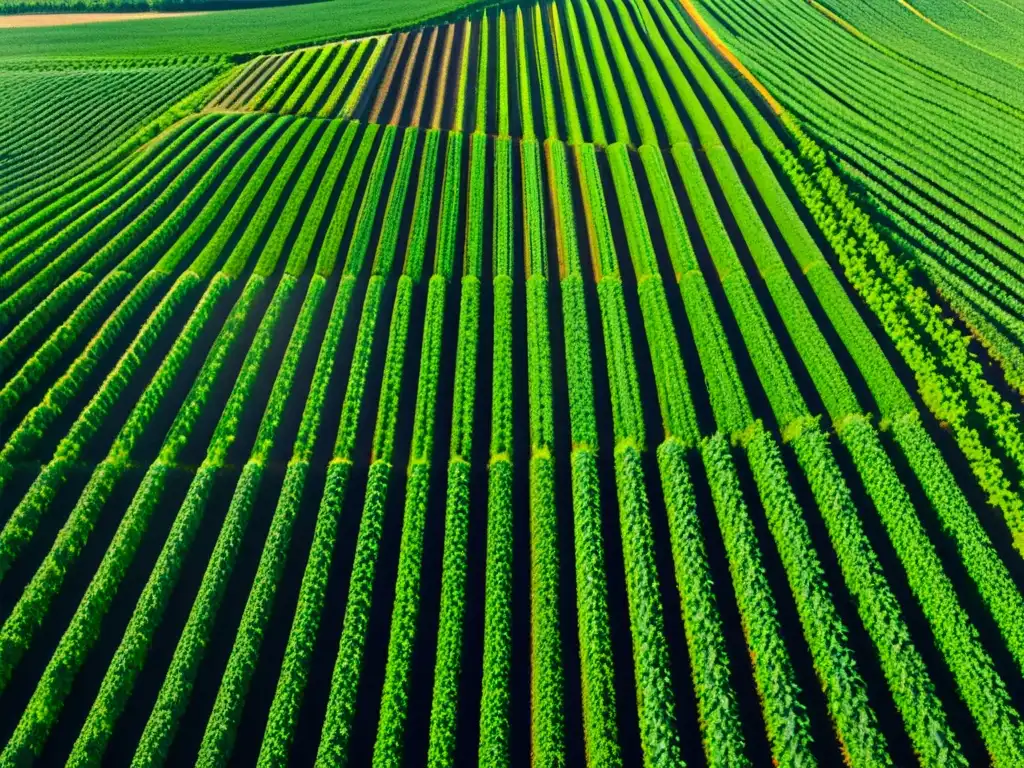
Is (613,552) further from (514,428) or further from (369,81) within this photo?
(369,81)

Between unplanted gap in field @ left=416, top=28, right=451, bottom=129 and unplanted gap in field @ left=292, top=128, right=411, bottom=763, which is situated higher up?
unplanted gap in field @ left=416, top=28, right=451, bottom=129

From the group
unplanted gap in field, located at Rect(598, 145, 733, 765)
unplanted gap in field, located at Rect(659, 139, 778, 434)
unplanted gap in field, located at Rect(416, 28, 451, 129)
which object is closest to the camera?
unplanted gap in field, located at Rect(598, 145, 733, 765)

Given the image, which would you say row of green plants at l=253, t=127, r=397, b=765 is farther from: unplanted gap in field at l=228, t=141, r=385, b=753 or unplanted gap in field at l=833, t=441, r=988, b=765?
unplanted gap in field at l=833, t=441, r=988, b=765

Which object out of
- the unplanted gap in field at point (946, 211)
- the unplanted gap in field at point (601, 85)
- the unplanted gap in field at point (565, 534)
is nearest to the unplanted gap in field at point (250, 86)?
the unplanted gap in field at point (601, 85)

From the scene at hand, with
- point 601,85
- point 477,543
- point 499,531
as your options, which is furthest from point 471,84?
point 477,543

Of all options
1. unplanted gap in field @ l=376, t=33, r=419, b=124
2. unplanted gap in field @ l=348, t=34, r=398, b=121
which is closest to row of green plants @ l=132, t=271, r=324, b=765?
unplanted gap in field @ l=376, t=33, r=419, b=124

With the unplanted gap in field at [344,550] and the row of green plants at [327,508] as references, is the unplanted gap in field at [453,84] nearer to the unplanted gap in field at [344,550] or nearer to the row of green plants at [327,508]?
the row of green plants at [327,508]

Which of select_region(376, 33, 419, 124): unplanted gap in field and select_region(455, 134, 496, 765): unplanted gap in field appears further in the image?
select_region(376, 33, 419, 124): unplanted gap in field
